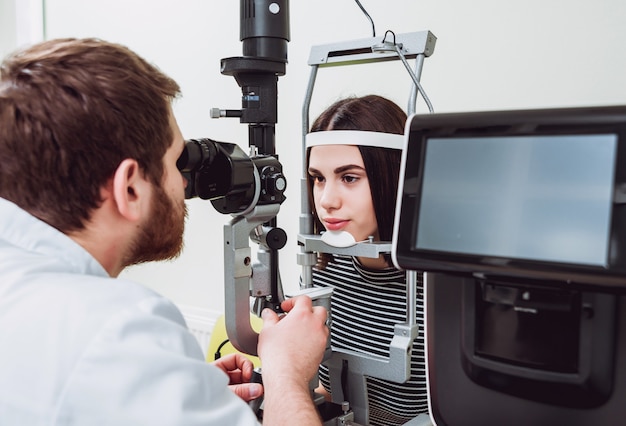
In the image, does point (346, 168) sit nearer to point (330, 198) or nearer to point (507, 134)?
point (330, 198)

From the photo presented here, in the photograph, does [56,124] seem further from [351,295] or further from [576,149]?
[351,295]

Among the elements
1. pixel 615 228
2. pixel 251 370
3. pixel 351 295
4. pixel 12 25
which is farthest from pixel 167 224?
pixel 12 25

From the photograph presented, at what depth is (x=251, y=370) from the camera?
1.10m

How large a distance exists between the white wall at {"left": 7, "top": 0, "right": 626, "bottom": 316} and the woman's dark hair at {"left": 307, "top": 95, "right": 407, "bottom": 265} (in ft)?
1.26

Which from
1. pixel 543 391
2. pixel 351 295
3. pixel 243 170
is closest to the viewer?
pixel 543 391

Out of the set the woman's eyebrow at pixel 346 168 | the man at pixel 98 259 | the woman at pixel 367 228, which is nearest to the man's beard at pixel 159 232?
the man at pixel 98 259

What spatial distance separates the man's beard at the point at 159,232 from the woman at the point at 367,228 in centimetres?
34

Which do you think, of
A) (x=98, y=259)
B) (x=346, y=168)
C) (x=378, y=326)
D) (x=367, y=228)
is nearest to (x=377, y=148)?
(x=346, y=168)

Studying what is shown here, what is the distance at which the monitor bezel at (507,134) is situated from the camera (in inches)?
22.8

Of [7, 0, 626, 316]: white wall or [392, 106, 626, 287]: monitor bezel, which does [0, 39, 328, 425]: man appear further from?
[7, 0, 626, 316]: white wall

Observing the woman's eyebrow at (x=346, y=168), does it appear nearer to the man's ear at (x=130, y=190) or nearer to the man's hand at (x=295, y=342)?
the man's hand at (x=295, y=342)

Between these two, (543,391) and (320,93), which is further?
(320,93)

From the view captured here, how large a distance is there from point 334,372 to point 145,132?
54cm

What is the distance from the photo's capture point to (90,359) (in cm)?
63
